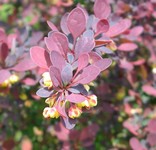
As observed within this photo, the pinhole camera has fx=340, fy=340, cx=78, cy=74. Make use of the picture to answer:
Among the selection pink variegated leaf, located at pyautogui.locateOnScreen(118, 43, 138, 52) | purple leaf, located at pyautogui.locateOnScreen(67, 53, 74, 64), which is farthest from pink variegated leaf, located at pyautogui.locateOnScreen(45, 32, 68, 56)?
pink variegated leaf, located at pyautogui.locateOnScreen(118, 43, 138, 52)

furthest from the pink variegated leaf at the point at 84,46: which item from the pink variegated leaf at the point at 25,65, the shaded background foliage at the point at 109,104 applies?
the shaded background foliage at the point at 109,104

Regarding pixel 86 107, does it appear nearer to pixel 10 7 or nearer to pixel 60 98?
pixel 60 98

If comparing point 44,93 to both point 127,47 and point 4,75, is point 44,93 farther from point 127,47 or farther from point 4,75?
point 127,47

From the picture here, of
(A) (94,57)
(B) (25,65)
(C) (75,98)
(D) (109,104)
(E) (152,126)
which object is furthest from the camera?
(D) (109,104)

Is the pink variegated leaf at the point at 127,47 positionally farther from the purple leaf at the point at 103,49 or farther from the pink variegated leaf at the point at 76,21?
the pink variegated leaf at the point at 76,21

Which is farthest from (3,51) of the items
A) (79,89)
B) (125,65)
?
(125,65)

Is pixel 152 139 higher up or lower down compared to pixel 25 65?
lower down

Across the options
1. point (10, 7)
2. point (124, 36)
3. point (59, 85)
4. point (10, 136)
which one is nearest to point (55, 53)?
point (59, 85)
